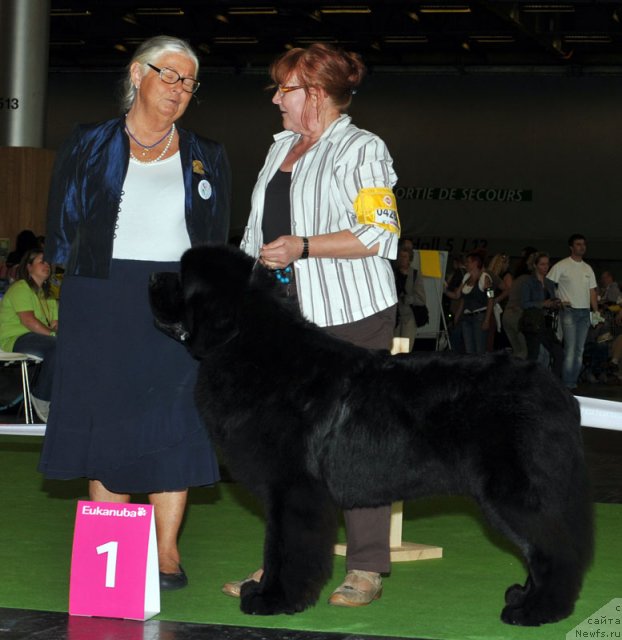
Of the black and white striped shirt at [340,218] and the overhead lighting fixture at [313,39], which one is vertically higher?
the overhead lighting fixture at [313,39]

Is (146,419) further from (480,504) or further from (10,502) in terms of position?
(10,502)

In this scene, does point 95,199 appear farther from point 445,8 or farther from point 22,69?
point 445,8

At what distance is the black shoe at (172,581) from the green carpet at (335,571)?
0.03 metres

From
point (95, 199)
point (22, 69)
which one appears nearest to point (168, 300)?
point (95, 199)

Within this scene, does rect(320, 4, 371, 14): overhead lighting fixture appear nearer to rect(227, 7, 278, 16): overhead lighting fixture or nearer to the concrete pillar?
rect(227, 7, 278, 16): overhead lighting fixture

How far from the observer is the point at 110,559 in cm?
338

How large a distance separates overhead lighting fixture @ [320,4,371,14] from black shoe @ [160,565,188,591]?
59.4ft

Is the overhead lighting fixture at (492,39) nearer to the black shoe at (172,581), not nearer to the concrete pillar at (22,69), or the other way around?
the concrete pillar at (22,69)

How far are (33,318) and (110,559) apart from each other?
19.3 ft

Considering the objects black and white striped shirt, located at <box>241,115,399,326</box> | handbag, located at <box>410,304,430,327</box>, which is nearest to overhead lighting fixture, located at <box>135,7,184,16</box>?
handbag, located at <box>410,304,430,327</box>

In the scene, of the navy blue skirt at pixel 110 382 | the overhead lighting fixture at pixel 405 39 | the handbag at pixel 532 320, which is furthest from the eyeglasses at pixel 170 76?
the overhead lighting fixture at pixel 405 39

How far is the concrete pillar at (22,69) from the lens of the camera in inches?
516

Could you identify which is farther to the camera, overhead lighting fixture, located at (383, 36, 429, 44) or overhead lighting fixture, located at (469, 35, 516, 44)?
overhead lighting fixture, located at (383, 36, 429, 44)

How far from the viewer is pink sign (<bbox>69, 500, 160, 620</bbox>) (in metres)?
3.36
